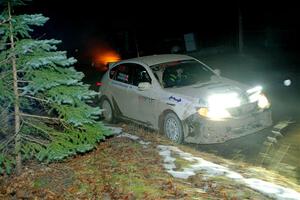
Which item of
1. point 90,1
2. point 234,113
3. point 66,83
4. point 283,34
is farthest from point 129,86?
point 90,1

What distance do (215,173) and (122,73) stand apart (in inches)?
192

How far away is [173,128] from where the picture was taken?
849 centimetres

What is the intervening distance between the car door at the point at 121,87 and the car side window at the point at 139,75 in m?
0.17

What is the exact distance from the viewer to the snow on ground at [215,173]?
17.4 feet

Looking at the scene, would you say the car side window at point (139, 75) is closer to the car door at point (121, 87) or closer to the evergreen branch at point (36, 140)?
the car door at point (121, 87)

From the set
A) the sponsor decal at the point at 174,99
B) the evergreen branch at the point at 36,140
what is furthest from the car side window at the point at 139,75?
the evergreen branch at the point at 36,140

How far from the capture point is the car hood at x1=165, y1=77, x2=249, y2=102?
8.13m

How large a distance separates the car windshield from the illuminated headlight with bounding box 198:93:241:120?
3.83ft

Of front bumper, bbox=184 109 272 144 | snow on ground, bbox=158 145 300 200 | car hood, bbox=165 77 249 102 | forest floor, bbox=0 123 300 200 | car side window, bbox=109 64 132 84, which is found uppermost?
car side window, bbox=109 64 132 84

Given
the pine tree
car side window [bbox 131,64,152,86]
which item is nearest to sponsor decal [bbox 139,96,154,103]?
car side window [bbox 131,64,152,86]

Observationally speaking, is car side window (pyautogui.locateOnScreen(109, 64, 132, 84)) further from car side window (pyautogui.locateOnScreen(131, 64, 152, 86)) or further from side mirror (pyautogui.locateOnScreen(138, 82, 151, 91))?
side mirror (pyautogui.locateOnScreen(138, 82, 151, 91))

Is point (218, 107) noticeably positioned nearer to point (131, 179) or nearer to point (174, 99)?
point (174, 99)

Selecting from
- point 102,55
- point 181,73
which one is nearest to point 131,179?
point 181,73

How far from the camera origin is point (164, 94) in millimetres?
8648
